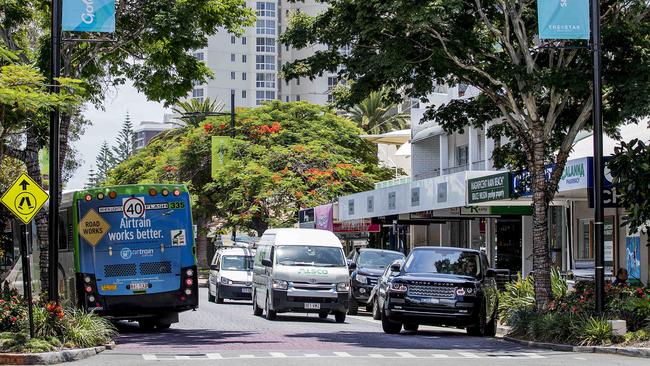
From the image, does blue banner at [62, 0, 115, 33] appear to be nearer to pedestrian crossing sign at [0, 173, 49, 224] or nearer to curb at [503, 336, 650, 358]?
pedestrian crossing sign at [0, 173, 49, 224]

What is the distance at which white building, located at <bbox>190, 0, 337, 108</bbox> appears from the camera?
5049 inches

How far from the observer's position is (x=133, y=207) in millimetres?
23516

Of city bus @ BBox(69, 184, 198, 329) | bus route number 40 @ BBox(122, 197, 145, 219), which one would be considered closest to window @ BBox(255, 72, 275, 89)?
city bus @ BBox(69, 184, 198, 329)

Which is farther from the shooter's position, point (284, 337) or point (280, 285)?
point (280, 285)

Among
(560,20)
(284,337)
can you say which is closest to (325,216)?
(284,337)

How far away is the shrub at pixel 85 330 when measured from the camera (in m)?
18.0

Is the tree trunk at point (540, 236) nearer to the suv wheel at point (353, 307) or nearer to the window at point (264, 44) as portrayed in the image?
the suv wheel at point (353, 307)

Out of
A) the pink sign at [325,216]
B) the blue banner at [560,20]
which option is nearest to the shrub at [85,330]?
the blue banner at [560,20]

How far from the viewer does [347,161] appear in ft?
182

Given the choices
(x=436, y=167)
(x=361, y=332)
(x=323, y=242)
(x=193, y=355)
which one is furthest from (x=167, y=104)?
(x=436, y=167)

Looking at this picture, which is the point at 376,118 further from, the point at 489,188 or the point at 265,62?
the point at 489,188

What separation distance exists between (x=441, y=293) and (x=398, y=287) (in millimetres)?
860

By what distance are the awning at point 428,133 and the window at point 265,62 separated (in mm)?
82717

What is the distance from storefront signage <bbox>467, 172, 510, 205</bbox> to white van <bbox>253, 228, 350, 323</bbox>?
4.49m
